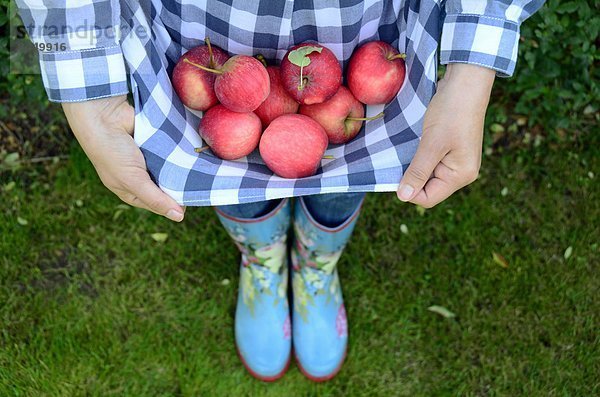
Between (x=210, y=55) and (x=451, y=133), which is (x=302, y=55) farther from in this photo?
(x=451, y=133)

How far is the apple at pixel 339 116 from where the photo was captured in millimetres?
1295

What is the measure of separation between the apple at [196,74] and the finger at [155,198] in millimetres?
234

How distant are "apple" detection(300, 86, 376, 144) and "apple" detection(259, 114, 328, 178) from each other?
45mm

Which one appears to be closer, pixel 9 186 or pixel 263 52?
pixel 263 52

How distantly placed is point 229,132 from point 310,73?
7.8 inches

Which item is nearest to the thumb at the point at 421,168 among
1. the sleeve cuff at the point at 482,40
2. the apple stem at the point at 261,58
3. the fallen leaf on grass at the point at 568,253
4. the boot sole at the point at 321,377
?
the sleeve cuff at the point at 482,40

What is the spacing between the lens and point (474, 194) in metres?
1.92

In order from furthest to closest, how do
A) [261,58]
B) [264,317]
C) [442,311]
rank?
1. [442,311]
2. [264,317]
3. [261,58]

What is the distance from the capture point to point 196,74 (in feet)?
4.02

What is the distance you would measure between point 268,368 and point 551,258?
919 millimetres

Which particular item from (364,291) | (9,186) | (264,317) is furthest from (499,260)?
(9,186)

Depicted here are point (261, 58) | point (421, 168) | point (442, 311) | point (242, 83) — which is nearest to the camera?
point (421, 168)

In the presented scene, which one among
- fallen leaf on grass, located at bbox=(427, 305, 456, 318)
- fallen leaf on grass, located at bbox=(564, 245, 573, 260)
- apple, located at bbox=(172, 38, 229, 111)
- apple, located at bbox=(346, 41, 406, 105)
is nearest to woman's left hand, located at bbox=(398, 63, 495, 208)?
apple, located at bbox=(346, 41, 406, 105)

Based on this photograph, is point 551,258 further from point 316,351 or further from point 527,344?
point 316,351
